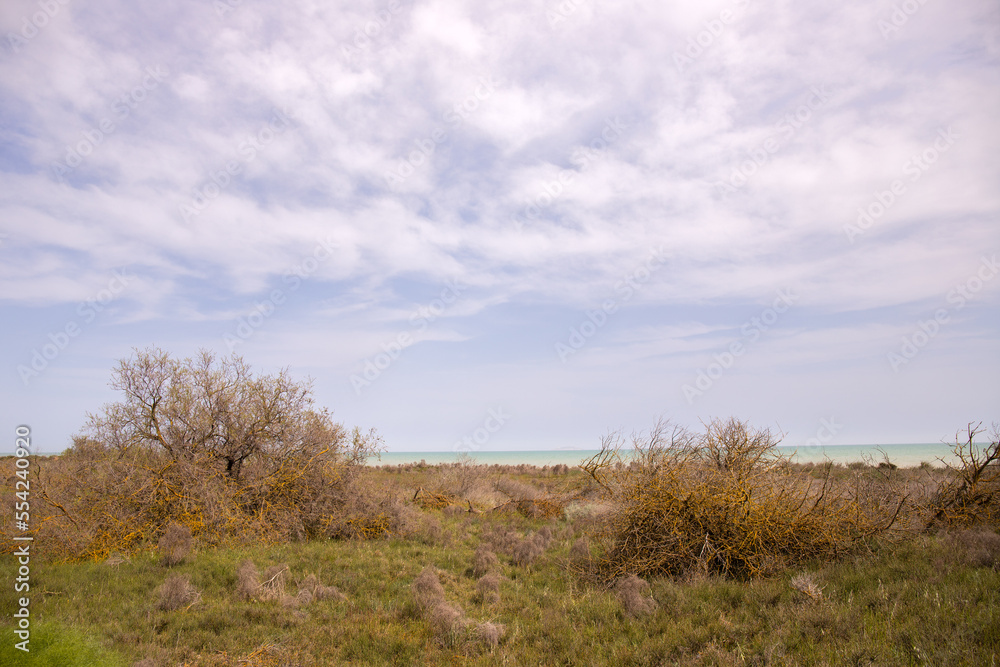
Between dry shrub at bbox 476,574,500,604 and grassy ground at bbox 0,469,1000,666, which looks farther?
dry shrub at bbox 476,574,500,604

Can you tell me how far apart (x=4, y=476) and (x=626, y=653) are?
22.9m

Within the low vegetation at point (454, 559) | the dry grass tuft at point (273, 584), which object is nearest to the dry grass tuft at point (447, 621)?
the low vegetation at point (454, 559)

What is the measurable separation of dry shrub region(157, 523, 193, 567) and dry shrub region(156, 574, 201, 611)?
227 cm

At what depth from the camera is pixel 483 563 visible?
10391mm

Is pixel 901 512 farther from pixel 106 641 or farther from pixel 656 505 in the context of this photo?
pixel 106 641

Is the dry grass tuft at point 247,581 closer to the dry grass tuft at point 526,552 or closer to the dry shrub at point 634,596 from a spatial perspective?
the dry grass tuft at point 526,552

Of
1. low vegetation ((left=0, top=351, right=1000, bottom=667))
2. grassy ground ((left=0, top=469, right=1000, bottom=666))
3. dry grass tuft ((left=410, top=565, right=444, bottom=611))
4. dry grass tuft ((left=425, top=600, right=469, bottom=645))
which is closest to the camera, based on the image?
grassy ground ((left=0, top=469, right=1000, bottom=666))

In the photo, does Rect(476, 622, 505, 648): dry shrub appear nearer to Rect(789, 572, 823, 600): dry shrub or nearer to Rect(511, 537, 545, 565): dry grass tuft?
Rect(789, 572, 823, 600): dry shrub

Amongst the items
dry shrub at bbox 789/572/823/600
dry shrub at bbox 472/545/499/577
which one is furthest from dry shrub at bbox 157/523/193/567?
dry shrub at bbox 789/572/823/600

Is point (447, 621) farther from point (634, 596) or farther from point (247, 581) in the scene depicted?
point (247, 581)

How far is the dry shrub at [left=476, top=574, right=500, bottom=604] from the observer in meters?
8.34

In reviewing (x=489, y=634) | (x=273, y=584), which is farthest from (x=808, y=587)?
(x=273, y=584)

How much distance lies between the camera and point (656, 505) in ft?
30.3

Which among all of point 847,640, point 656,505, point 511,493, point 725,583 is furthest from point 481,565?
point 511,493
